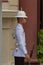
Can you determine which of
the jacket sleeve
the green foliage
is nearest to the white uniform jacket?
the jacket sleeve

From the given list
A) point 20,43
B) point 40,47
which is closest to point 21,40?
point 20,43

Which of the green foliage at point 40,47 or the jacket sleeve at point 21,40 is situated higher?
the jacket sleeve at point 21,40

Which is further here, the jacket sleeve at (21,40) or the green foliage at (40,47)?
the green foliage at (40,47)

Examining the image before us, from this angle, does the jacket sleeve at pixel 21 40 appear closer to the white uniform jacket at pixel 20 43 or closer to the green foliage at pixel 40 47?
the white uniform jacket at pixel 20 43

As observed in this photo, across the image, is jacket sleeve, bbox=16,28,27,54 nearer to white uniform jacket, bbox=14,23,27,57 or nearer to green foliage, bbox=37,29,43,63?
white uniform jacket, bbox=14,23,27,57

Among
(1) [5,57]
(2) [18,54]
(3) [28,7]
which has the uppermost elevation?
(3) [28,7]

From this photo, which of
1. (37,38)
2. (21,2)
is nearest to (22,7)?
(21,2)

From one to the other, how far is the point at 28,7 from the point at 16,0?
0.46 meters

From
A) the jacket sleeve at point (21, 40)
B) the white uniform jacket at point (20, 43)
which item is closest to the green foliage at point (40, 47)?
the white uniform jacket at point (20, 43)

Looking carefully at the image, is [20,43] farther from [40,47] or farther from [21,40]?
[40,47]

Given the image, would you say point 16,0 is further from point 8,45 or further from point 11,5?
point 8,45

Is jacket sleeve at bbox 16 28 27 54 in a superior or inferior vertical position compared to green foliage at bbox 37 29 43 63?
superior

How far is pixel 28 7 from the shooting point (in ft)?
40.5

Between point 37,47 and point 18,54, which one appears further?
point 37,47
